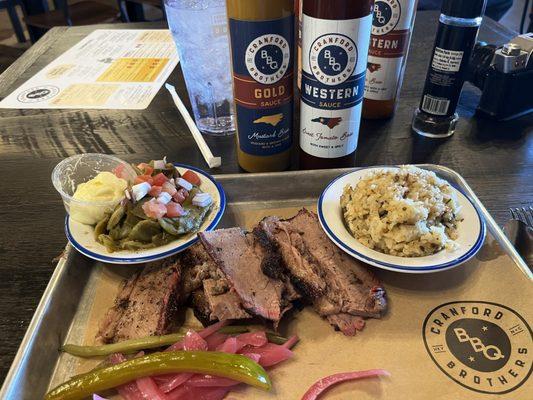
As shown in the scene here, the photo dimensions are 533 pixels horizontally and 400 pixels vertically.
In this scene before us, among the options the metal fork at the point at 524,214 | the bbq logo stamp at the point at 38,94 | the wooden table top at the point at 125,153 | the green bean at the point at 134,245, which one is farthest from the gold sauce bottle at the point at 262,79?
the bbq logo stamp at the point at 38,94

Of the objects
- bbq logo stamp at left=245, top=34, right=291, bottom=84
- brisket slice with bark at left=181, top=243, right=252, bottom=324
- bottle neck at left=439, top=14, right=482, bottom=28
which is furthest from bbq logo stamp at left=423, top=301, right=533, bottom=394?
bottle neck at left=439, top=14, right=482, bottom=28

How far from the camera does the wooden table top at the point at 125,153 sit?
1309 millimetres

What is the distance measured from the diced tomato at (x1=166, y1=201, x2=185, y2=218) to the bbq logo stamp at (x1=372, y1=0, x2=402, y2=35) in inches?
39.1

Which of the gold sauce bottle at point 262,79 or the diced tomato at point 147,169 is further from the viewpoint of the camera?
the diced tomato at point 147,169

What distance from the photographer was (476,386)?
94 centimetres

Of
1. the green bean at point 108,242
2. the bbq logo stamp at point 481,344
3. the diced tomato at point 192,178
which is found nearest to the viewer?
the bbq logo stamp at point 481,344

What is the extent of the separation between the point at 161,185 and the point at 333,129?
59 centimetres

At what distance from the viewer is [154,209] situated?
120 cm

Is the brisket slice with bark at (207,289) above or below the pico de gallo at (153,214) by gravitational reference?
below

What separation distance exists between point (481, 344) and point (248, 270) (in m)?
0.61

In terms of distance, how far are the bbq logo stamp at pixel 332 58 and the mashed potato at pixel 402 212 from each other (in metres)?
0.32

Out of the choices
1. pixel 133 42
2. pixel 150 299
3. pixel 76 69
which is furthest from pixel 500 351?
pixel 133 42

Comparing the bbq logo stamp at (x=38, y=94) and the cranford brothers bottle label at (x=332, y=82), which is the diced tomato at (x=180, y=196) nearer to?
the cranford brothers bottle label at (x=332, y=82)

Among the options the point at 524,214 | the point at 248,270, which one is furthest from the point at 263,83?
the point at 524,214
